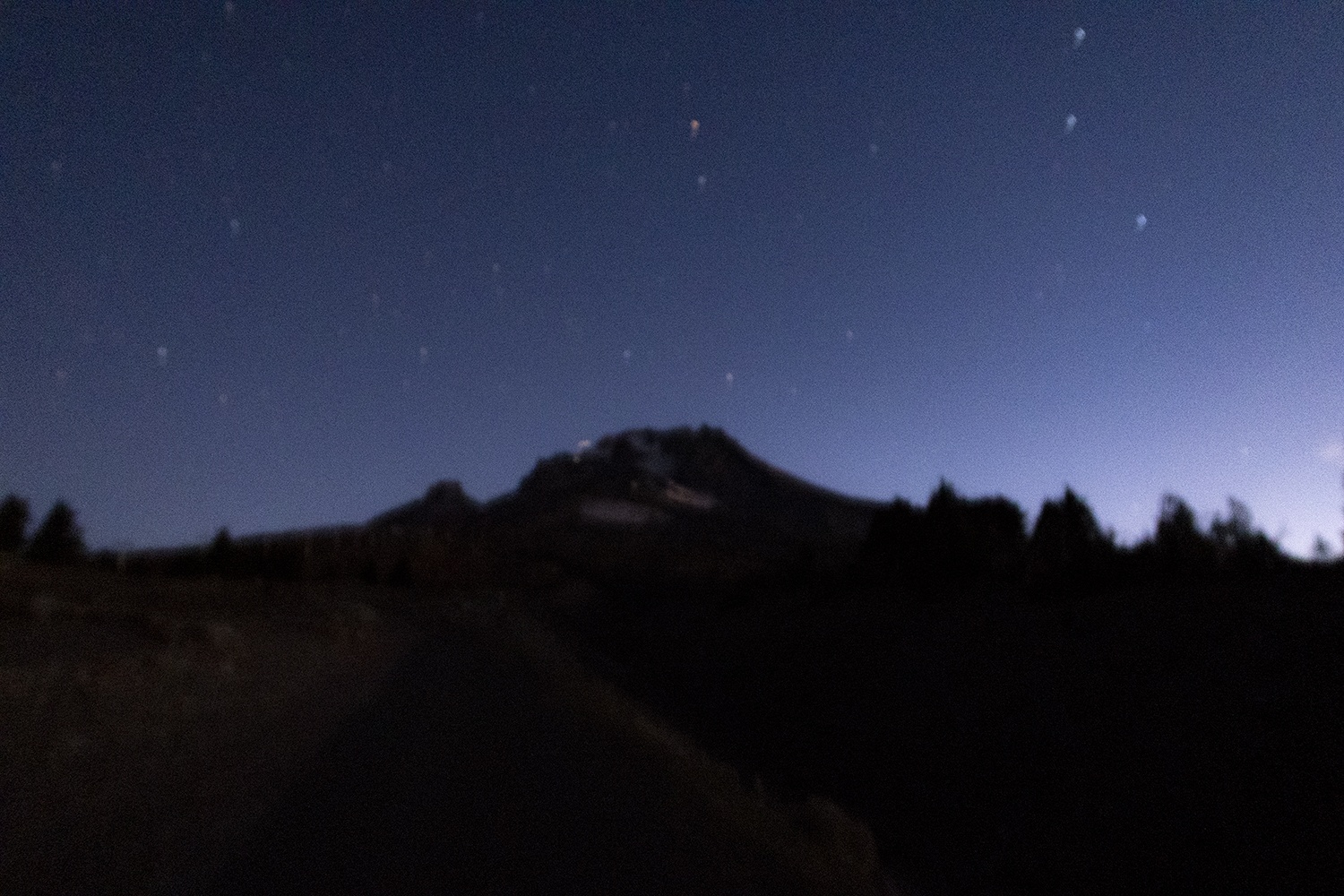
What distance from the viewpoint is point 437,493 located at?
111375 millimetres

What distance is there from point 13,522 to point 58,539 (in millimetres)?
1299

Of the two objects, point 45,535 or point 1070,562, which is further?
point 45,535

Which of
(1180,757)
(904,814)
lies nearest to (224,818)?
(904,814)

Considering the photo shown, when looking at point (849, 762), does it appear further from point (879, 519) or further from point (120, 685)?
point (879, 519)

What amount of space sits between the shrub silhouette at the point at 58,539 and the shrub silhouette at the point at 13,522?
0.37 meters

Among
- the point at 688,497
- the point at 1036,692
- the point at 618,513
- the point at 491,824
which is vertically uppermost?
the point at 688,497

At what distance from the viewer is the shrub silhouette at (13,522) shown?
25.2 m

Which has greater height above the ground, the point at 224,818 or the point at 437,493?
the point at 437,493

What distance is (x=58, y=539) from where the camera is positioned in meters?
25.9

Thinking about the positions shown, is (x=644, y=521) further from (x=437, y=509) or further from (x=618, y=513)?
(x=437, y=509)

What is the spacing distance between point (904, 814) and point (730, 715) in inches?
250

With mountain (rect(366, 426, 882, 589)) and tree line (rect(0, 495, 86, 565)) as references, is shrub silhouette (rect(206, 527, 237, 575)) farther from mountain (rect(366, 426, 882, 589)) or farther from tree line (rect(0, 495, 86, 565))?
mountain (rect(366, 426, 882, 589))

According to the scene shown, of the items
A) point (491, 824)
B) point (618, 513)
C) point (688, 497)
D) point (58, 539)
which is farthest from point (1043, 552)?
point (688, 497)

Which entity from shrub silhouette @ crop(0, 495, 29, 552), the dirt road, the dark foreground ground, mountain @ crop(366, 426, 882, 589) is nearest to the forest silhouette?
shrub silhouette @ crop(0, 495, 29, 552)
